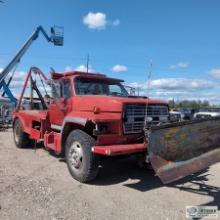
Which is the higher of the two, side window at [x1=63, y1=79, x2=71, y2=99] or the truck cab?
side window at [x1=63, y1=79, x2=71, y2=99]

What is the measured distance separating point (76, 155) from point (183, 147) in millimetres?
2294

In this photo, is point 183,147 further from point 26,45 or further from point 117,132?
point 26,45

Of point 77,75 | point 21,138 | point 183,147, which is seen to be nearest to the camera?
point 183,147

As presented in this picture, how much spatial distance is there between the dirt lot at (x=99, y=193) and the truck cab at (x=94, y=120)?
57cm

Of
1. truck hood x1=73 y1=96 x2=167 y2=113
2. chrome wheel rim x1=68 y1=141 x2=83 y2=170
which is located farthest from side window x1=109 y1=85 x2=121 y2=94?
chrome wheel rim x1=68 y1=141 x2=83 y2=170

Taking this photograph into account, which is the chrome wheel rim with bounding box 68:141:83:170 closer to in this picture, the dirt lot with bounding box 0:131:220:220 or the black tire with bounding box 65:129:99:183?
the black tire with bounding box 65:129:99:183

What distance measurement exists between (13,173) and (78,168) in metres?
1.62

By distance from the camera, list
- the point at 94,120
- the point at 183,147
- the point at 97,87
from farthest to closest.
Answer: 1. the point at 97,87
2. the point at 94,120
3. the point at 183,147

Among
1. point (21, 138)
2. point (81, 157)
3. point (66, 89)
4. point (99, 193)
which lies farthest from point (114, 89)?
point (21, 138)

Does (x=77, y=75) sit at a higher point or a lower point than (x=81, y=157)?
higher

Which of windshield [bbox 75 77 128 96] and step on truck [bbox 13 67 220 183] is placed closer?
step on truck [bbox 13 67 220 183]

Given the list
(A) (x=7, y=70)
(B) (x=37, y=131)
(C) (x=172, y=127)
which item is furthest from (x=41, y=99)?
(A) (x=7, y=70)

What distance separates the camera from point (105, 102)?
22.1ft

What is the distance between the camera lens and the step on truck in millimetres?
5738
